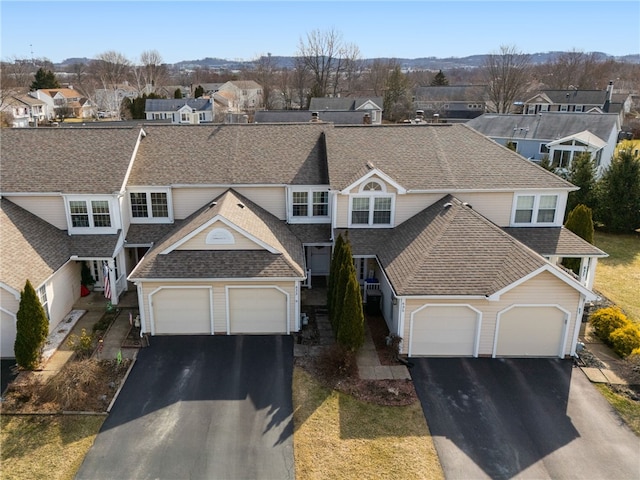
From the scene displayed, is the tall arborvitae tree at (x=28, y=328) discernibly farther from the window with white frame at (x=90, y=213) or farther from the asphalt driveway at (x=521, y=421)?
the asphalt driveway at (x=521, y=421)

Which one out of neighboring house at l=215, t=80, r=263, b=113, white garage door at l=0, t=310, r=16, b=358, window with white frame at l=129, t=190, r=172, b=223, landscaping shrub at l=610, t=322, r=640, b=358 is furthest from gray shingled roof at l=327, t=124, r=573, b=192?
neighboring house at l=215, t=80, r=263, b=113

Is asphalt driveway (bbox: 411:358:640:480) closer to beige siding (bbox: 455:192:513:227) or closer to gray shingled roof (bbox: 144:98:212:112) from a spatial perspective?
beige siding (bbox: 455:192:513:227)

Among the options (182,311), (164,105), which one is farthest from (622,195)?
(164,105)

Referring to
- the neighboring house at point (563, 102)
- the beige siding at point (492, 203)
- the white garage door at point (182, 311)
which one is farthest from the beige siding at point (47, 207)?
the neighboring house at point (563, 102)

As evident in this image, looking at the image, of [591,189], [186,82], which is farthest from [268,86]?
[591,189]

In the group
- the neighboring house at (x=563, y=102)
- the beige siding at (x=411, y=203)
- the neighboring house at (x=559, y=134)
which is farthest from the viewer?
the neighboring house at (x=563, y=102)

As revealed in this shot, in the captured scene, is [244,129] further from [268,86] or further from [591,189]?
[268,86]
